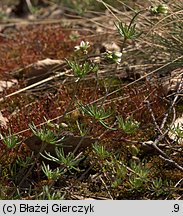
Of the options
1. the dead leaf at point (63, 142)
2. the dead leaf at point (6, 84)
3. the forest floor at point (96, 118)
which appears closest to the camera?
the forest floor at point (96, 118)

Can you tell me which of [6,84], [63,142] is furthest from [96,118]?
[6,84]

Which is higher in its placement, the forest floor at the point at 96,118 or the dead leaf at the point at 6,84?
the forest floor at the point at 96,118

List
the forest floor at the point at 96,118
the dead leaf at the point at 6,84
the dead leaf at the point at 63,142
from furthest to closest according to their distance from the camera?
the dead leaf at the point at 6,84, the dead leaf at the point at 63,142, the forest floor at the point at 96,118

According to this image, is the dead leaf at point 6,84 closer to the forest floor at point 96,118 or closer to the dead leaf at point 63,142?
the forest floor at point 96,118

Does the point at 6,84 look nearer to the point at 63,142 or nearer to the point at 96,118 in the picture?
the point at 63,142

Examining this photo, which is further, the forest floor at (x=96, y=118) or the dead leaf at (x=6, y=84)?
the dead leaf at (x=6, y=84)

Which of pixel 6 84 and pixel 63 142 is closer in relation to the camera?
pixel 63 142

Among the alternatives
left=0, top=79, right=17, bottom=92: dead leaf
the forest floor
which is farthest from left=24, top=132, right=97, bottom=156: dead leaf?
left=0, top=79, right=17, bottom=92: dead leaf

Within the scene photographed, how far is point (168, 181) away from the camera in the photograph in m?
2.86

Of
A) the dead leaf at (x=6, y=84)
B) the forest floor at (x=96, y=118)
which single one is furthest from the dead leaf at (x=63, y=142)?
the dead leaf at (x=6, y=84)

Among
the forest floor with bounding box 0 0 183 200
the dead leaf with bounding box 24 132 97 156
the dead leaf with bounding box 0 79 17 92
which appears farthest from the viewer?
the dead leaf with bounding box 0 79 17 92

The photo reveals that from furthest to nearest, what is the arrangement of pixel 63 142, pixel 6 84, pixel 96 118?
pixel 6 84
pixel 63 142
pixel 96 118

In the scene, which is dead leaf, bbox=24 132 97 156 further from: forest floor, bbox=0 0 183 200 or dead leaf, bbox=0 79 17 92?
dead leaf, bbox=0 79 17 92
